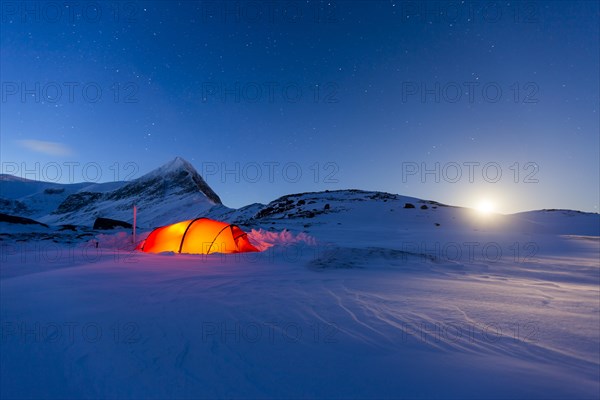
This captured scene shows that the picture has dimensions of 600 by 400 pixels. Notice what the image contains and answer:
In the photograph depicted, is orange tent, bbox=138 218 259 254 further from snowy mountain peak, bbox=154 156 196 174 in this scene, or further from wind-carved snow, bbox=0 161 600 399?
snowy mountain peak, bbox=154 156 196 174

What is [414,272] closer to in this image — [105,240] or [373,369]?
[373,369]

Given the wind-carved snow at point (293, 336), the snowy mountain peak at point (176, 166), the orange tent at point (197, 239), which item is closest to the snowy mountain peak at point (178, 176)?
the snowy mountain peak at point (176, 166)

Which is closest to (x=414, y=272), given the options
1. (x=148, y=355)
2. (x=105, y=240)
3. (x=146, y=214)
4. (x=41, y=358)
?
(x=148, y=355)

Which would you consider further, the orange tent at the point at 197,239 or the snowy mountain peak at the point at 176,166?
the snowy mountain peak at the point at 176,166

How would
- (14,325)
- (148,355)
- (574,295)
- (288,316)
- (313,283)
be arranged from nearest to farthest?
(148,355), (14,325), (288,316), (574,295), (313,283)

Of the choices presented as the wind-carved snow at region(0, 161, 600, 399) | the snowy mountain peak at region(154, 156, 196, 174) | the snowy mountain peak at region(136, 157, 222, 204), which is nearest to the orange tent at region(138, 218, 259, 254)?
the wind-carved snow at region(0, 161, 600, 399)

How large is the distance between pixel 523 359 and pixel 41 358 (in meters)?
3.74

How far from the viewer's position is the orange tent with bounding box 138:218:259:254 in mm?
10188

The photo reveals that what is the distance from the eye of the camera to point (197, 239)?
10289 millimetres

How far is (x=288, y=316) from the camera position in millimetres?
3354

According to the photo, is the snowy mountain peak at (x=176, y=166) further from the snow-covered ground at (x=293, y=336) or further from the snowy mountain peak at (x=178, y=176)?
the snow-covered ground at (x=293, y=336)

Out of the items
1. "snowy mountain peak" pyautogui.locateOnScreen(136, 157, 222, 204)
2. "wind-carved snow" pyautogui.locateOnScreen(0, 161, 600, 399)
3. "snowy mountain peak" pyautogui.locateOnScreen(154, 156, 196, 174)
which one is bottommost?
"wind-carved snow" pyautogui.locateOnScreen(0, 161, 600, 399)

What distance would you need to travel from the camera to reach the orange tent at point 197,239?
401 inches

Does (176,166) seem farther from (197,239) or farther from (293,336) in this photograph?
(293,336)
